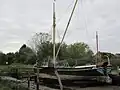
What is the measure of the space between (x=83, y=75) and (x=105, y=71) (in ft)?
6.39

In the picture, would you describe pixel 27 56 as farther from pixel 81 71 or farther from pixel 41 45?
pixel 81 71

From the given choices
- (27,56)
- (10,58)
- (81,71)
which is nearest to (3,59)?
(10,58)

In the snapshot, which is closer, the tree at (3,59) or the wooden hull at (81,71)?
the wooden hull at (81,71)

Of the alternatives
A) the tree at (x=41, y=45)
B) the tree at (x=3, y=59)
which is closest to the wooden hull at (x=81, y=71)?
the tree at (x=41, y=45)

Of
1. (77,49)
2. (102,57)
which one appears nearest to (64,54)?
(77,49)

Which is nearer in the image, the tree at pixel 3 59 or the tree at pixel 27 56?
the tree at pixel 27 56

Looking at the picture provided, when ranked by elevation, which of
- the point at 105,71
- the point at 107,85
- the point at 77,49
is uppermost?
the point at 77,49

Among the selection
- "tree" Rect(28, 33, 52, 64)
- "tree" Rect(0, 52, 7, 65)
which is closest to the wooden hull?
"tree" Rect(28, 33, 52, 64)

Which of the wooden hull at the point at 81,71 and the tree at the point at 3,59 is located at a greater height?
the tree at the point at 3,59

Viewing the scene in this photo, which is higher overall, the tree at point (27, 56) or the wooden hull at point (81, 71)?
the tree at point (27, 56)

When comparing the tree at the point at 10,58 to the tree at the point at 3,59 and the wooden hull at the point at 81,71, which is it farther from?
the wooden hull at the point at 81,71

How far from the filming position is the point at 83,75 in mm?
19125

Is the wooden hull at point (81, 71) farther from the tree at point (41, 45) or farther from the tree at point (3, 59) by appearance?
the tree at point (3, 59)

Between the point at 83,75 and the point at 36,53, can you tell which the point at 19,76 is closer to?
the point at 83,75
